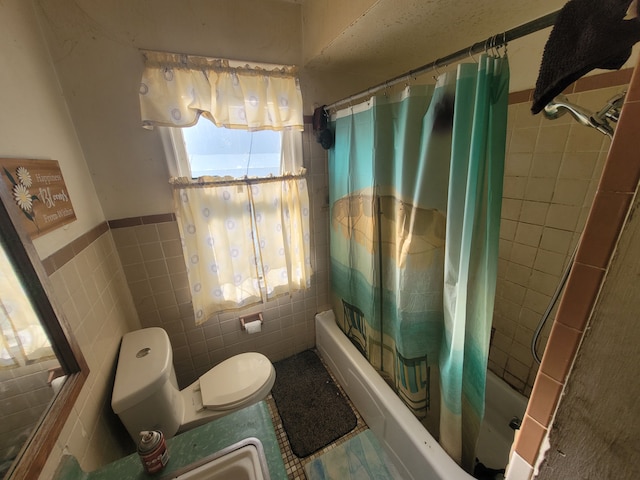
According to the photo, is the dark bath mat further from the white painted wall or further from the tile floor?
the white painted wall

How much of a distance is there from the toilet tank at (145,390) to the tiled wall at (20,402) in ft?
0.96

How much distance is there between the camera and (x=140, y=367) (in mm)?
1052

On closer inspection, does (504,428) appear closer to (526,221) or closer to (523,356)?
(523,356)

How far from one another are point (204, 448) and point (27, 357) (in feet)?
1.93

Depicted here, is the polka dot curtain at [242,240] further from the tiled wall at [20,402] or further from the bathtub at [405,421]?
the tiled wall at [20,402]

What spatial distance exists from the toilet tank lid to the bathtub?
1.02m

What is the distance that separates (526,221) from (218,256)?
1.72 m

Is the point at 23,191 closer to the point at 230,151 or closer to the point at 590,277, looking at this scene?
the point at 230,151

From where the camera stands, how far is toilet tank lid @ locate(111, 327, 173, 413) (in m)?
0.94

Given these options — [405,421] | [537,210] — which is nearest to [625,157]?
[537,210]

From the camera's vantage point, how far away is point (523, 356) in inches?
53.6

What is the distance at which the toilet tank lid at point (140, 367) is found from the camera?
944mm

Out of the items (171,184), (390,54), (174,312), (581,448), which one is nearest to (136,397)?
(174,312)

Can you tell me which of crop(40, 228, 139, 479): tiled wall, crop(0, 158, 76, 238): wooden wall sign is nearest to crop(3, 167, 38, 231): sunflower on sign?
crop(0, 158, 76, 238): wooden wall sign
